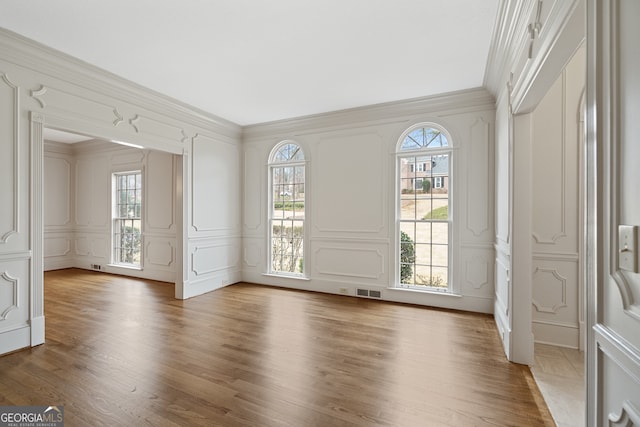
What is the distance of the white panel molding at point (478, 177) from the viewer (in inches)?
154

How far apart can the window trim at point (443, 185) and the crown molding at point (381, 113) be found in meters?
0.24

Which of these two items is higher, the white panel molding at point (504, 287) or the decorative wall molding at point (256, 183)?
the decorative wall molding at point (256, 183)

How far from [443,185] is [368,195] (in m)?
1.06

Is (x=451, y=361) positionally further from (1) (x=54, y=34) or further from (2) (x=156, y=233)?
(2) (x=156, y=233)

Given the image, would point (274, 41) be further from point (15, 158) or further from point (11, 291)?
point (11, 291)

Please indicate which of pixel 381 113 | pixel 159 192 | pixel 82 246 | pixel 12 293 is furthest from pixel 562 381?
pixel 82 246

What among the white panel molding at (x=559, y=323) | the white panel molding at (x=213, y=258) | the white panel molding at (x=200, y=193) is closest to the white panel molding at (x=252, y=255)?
the white panel molding at (x=213, y=258)

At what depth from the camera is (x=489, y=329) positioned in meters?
3.38

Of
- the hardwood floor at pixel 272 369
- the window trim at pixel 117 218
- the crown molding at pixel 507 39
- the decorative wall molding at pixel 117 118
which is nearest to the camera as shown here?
the hardwood floor at pixel 272 369

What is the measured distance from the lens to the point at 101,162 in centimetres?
676

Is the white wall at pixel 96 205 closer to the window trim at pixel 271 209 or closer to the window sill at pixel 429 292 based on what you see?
the window trim at pixel 271 209

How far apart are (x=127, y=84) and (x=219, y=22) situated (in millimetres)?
1841

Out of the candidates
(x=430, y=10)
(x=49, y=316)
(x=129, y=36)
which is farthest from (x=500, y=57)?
(x=49, y=316)

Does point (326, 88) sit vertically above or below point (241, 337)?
above
